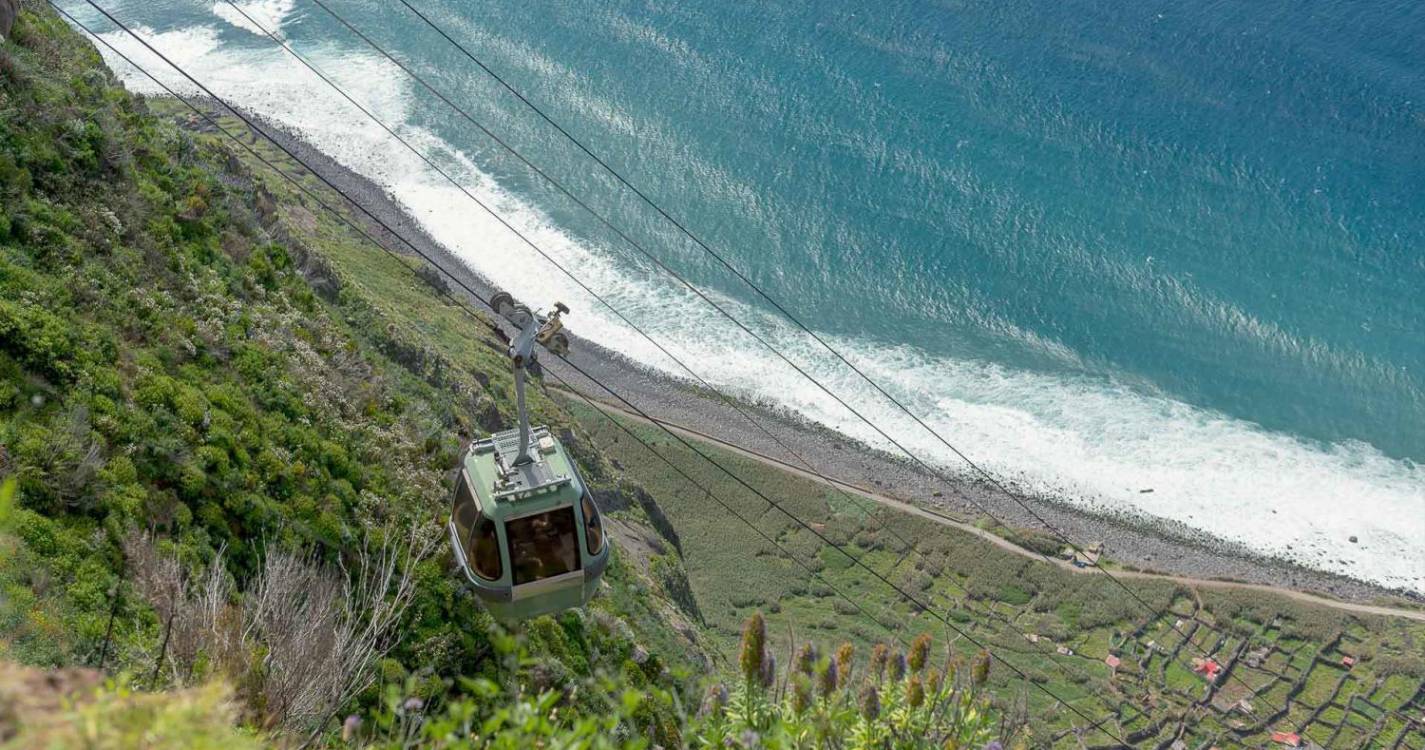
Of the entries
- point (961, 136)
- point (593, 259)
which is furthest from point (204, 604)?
point (961, 136)

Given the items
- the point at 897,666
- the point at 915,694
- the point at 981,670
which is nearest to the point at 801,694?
the point at 915,694

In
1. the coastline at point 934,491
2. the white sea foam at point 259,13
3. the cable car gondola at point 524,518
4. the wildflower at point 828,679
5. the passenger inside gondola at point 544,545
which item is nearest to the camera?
the wildflower at point 828,679

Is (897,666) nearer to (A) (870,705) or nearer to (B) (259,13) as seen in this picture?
(A) (870,705)

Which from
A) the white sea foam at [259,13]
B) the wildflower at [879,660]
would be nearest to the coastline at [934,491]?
the white sea foam at [259,13]

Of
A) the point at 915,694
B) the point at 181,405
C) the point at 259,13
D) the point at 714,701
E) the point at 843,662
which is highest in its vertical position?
the point at 915,694

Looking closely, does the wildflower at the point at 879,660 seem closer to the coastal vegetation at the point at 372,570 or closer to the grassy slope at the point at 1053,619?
the coastal vegetation at the point at 372,570

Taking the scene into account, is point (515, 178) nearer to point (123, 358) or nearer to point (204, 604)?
point (123, 358)
